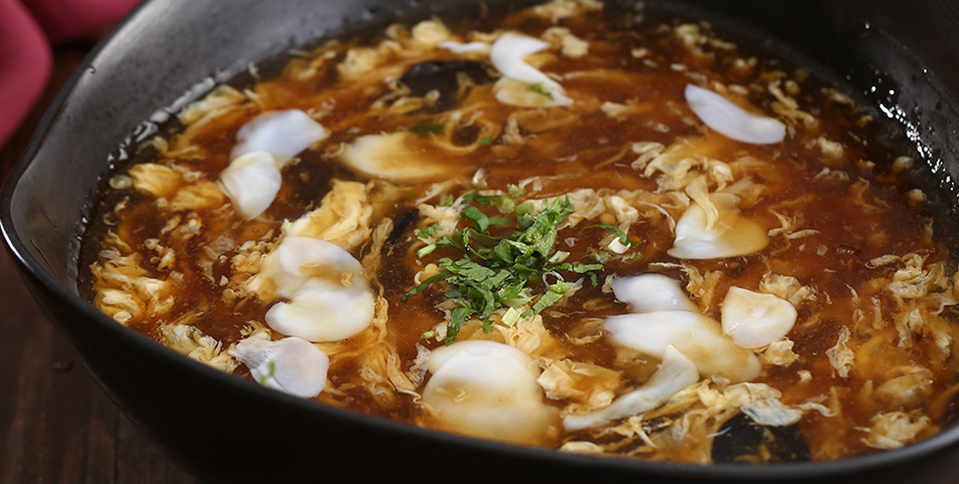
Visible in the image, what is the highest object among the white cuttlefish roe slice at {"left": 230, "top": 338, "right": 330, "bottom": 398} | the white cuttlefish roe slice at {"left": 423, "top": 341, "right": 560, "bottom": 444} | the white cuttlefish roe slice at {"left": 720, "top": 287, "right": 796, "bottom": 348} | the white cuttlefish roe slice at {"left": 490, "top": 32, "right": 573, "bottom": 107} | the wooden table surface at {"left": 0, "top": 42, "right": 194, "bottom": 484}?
the white cuttlefish roe slice at {"left": 490, "top": 32, "right": 573, "bottom": 107}

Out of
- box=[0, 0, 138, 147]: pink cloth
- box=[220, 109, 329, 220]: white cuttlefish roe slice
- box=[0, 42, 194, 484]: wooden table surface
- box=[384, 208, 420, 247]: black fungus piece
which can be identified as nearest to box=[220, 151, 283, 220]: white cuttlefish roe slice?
box=[220, 109, 329, 220]: white cuttlefish roe slice

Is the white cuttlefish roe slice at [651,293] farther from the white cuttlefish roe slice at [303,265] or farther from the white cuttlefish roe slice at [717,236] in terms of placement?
the white cuttlefish roe slice at [303,265]

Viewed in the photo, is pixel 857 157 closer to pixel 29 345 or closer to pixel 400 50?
pixel 400 50

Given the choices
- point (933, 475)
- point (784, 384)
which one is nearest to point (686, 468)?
point (933, 475)

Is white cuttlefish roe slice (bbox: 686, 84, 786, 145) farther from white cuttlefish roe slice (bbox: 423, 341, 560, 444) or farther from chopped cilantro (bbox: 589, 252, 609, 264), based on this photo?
white cuttlefish roe slice (bbox: 423, 341, 560, 444)

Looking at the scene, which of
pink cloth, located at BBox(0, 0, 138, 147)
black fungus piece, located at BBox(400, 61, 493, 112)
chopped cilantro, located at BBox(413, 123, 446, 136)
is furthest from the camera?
pink cloth, located at BBox(0, 0, 138, 147)

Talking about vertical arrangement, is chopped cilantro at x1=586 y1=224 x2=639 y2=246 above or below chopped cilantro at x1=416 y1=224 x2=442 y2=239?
above
